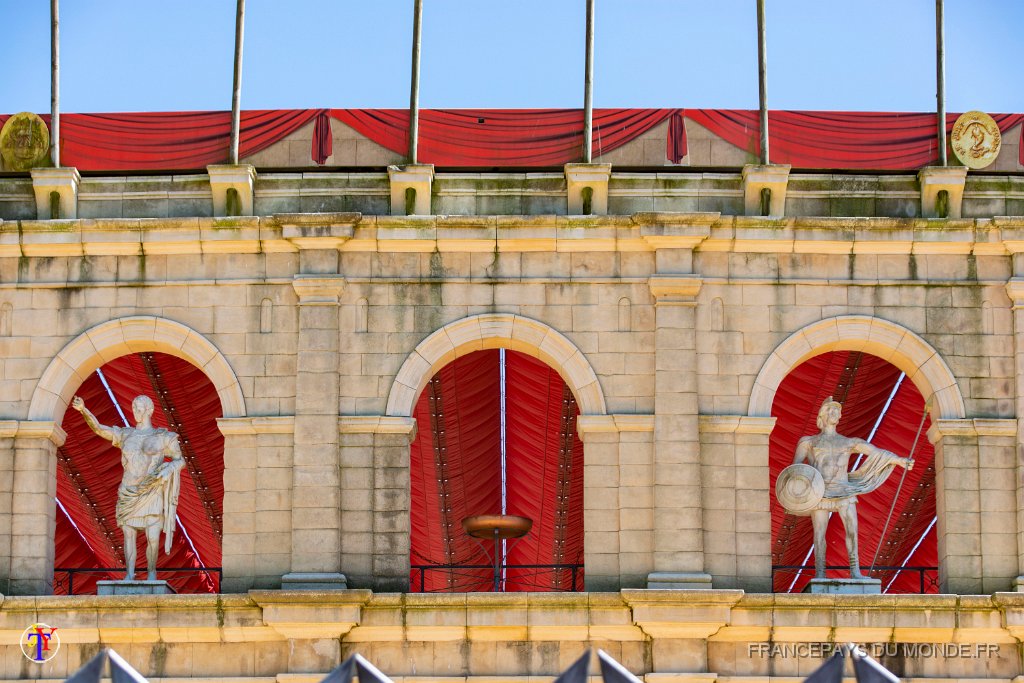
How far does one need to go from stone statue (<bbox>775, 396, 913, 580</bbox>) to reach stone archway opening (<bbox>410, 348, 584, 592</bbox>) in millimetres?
5381

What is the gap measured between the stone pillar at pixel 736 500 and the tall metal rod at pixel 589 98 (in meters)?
4.85

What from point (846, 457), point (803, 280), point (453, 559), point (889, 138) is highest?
point (889, 138)

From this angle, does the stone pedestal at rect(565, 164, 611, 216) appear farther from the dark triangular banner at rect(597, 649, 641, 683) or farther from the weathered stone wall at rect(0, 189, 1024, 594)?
the dark triangular banner at rect(597, 649, 641, 683)

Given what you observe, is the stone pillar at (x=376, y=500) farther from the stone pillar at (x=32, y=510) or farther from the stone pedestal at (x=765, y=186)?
the stone pedestal at (x=765, y=186)

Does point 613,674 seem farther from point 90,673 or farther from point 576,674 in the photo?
point 90,673

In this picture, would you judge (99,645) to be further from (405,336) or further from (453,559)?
(453,559)

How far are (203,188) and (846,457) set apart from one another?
11372 millimetres

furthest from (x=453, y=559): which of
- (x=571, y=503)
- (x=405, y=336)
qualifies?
(x=405, y=336)

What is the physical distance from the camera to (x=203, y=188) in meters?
37.4

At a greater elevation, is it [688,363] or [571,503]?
[688,363]

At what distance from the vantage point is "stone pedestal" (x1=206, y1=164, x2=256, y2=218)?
37.1m

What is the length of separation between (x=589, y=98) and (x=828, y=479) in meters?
7.39

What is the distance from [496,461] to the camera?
4647 cm

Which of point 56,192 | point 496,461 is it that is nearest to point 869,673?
point 56,192
